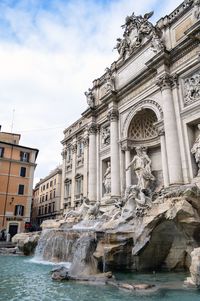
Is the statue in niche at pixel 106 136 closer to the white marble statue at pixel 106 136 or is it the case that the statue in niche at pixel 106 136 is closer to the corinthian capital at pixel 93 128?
the white marble statue at pixel 106 136

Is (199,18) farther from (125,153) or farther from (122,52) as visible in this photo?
(125,153)

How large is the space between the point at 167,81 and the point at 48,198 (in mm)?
33304

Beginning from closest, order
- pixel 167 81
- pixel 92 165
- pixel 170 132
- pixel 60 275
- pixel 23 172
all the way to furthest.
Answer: pixel 60 275, pixel 170 132, pixel 167 81, pixel 92 165, pixel 23 172

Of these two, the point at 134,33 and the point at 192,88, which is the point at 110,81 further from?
the point at 192,88

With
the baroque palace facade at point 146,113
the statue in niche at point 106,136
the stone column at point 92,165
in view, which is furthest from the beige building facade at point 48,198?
the statue in niche at point 106,136

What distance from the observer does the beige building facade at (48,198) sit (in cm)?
4059

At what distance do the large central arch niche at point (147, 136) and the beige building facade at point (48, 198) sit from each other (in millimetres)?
21205

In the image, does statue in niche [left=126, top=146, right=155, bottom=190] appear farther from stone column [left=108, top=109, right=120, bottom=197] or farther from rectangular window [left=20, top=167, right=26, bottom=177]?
rectangular window [left=20, top=167, right=26, bottom=177]

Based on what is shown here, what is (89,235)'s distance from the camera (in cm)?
1030

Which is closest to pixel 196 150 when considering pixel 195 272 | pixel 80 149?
pixel 195 272

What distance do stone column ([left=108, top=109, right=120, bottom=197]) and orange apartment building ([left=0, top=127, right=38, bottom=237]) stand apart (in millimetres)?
16984

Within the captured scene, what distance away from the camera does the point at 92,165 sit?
77.0 feet

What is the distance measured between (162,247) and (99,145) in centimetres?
1452

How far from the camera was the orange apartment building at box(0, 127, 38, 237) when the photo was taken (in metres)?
30.8
